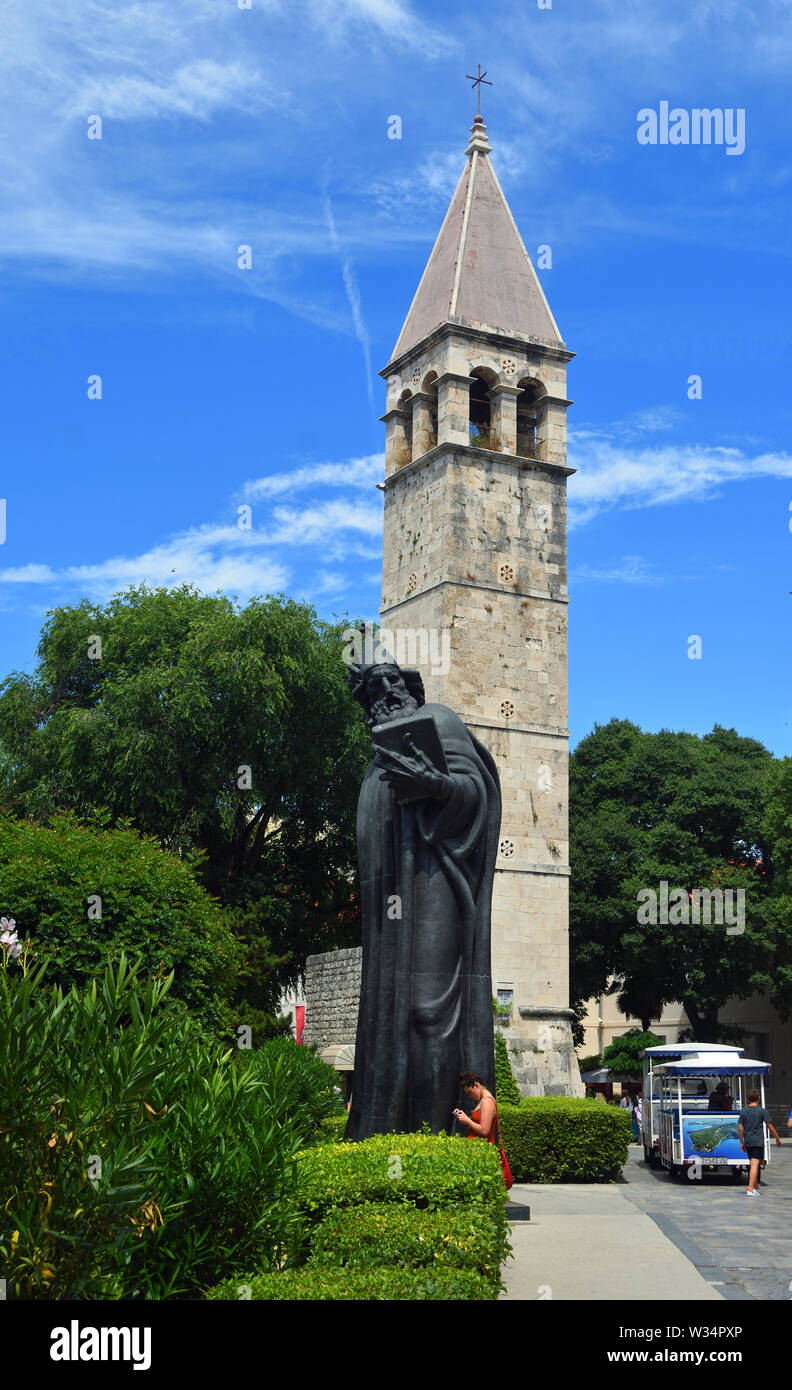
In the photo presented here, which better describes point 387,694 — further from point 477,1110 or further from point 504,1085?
point 504,1085

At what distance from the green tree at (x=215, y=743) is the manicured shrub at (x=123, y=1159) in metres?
21.4

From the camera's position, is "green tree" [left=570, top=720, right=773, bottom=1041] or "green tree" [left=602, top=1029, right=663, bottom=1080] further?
"green tree" [left=602, top=1029, right=663, bottom=1080]

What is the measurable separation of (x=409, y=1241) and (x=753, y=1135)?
558 inches

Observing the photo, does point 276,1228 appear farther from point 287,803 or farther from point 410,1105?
point 287,803

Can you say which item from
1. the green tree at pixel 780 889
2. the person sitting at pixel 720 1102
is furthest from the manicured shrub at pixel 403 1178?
the green tree at pixel 780 889

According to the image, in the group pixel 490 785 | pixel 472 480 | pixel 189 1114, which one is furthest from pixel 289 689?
pixel 189 1114

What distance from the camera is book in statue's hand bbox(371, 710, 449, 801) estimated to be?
365 inches

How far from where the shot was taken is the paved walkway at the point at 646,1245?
26.2ft

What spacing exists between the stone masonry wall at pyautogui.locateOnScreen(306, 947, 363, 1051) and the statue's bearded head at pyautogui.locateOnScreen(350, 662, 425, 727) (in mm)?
18910

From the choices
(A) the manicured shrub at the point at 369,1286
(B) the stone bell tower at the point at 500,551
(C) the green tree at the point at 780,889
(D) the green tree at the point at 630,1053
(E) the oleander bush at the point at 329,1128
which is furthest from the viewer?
(D) the green tree at the point at 630,1053

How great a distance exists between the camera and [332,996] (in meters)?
30.4

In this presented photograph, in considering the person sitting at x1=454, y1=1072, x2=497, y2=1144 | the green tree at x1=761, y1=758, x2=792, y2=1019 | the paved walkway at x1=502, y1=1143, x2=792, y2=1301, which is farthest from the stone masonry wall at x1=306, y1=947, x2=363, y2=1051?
the person sitting at x1=454, y1=1072, x2=497, y2=1144

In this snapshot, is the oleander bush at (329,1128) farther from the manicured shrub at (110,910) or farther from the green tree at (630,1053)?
the green tree at (630,1053)

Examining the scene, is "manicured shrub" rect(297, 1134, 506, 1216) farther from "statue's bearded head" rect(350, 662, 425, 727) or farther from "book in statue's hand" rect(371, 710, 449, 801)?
"statue's bearded head" rect(350, 662, 425, 727)
